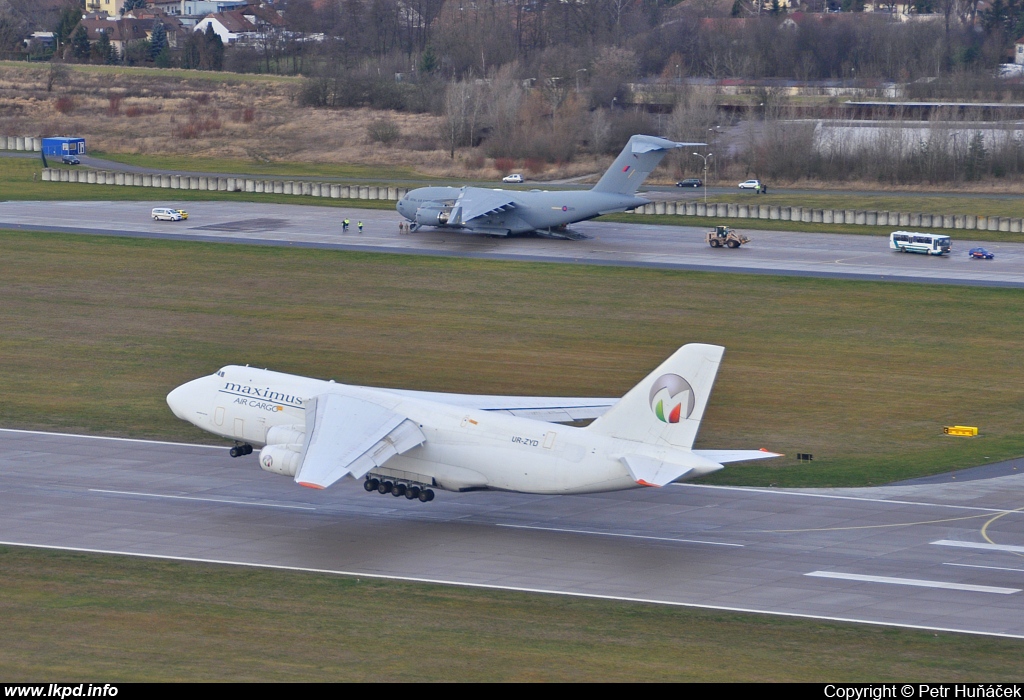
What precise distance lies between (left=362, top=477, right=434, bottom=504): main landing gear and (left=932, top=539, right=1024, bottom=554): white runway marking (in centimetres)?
1668

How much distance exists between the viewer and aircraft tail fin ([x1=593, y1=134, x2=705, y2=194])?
104000 millimetres

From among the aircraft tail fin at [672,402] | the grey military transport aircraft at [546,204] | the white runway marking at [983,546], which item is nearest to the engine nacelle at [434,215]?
the grey military transport aircraft at [546,204]

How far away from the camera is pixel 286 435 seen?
4400 centimetres

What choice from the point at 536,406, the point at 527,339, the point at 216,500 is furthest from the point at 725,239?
the point at 216,500

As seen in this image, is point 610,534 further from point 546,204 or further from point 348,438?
point 546,204

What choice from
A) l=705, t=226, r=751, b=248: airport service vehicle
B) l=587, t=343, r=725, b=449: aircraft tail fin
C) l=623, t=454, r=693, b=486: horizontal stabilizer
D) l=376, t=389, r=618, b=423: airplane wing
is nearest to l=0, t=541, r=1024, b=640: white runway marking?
l=623, t=454, r=693, b=486: horizontal stabilizer

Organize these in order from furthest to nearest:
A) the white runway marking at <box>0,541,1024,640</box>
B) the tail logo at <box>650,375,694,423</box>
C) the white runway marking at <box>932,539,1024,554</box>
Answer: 1. the white runway marking at <box>932,539,1024,554</box>
2. the tail logo at <box>650,375,694,423</box>
3. the white runway marking at <box>0,541,1024,640</box>

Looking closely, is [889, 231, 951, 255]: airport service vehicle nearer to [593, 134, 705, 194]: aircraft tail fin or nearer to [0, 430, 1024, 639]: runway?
[593, 134, 705, 194]: aircraft tail fin

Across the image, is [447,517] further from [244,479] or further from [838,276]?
[838,276]

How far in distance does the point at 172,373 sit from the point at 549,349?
2025cm

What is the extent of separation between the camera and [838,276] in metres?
90.3

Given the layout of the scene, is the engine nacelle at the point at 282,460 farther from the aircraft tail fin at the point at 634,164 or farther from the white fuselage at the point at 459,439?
the aircraft tail fin at the point at 634,164

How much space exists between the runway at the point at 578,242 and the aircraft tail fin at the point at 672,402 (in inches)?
2160

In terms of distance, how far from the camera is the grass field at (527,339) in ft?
184
